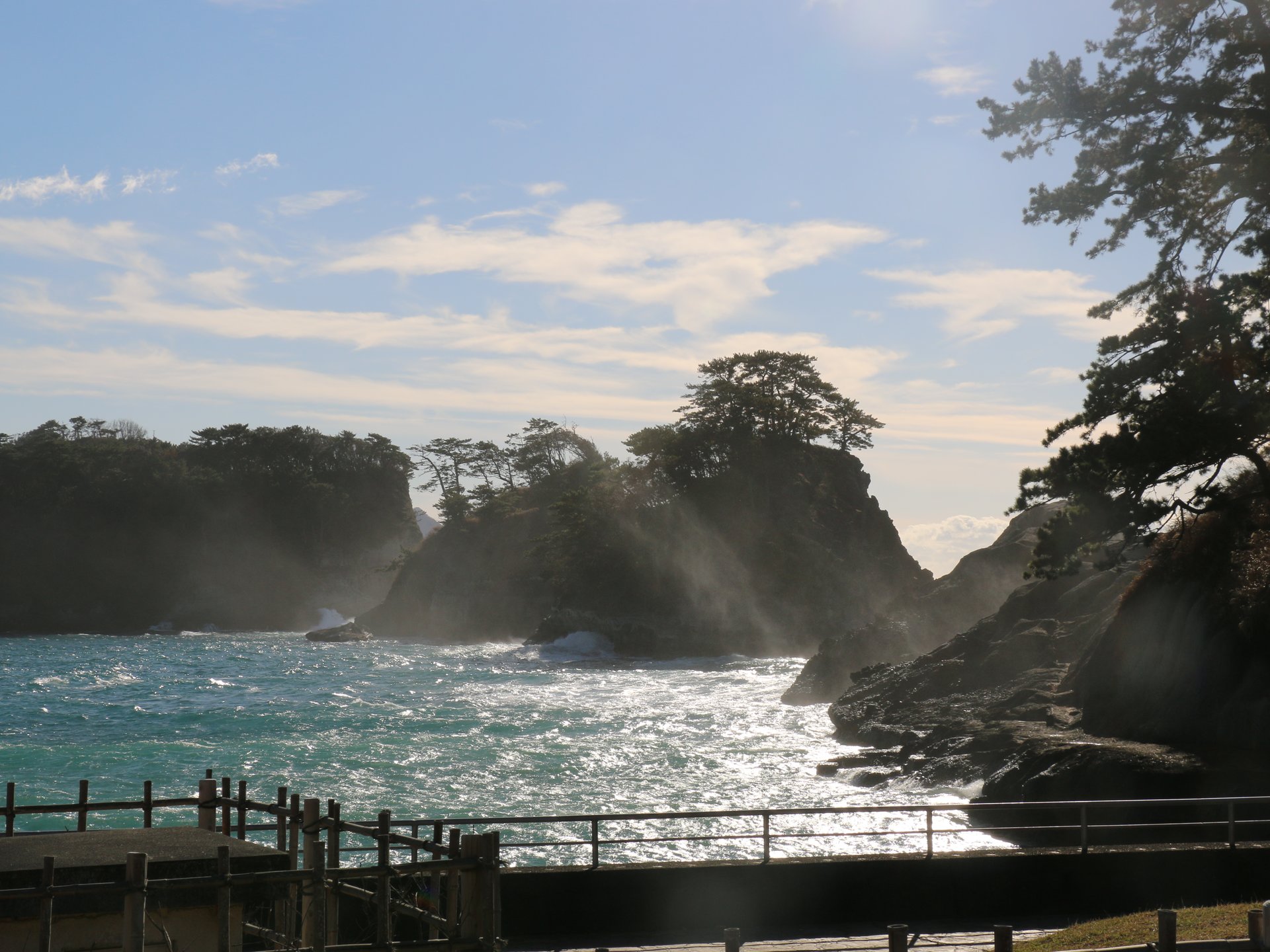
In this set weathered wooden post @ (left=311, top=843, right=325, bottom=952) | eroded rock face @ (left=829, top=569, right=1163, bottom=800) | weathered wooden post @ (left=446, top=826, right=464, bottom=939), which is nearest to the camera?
weathered wooden post @ (left=311, top=843, right=325, bottom=952)

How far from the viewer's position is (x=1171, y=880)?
13.3 m

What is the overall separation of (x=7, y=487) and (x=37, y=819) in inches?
4598

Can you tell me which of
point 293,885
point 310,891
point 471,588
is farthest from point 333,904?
point 471,588

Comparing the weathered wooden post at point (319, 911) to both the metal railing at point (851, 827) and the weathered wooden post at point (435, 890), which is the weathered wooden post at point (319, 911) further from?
the metal railing at point (851, 827)

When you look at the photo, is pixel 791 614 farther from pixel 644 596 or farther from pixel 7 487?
pixel 7 487

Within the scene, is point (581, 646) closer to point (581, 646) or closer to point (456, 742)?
point (581, 646)

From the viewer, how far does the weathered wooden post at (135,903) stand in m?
6.80

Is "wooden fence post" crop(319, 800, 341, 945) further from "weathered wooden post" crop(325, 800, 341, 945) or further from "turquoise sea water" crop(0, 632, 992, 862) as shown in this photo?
"turquoise sea water" crop(0, 632, 992, 862)

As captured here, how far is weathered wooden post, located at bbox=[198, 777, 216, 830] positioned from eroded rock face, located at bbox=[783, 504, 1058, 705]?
122 ft

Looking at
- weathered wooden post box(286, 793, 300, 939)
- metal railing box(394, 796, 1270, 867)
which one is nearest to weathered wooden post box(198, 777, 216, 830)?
weathered wooden post box(286, 793, 300, 939)

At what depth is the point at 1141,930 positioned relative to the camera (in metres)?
10.8

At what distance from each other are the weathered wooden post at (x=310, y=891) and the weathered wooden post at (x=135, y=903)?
42.0 inches

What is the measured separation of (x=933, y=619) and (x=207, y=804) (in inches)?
1864

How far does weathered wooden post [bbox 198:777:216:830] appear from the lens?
34.5ft
